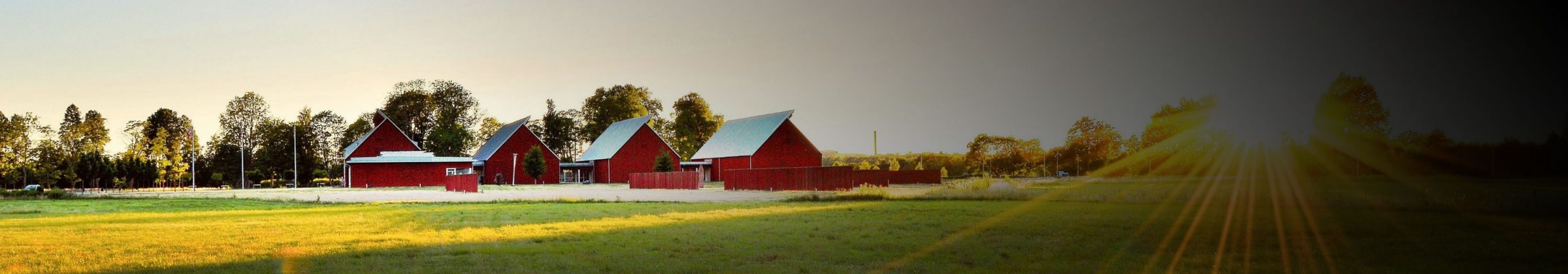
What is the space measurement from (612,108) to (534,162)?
18.8m

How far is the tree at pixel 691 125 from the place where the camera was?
3300 inches

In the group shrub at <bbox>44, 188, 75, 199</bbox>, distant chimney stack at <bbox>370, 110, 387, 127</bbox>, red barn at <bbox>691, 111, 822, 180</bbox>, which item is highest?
distant chimney stack at <bbox>370, 110, 387, 127</bbox>

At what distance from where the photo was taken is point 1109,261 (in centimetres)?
977

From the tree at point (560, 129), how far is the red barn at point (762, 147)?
21756mm

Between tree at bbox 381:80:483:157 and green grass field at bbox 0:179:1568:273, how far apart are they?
59.3 m

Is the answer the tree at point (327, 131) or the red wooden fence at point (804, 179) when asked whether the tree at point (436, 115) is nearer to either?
the tree at point (327, 131)

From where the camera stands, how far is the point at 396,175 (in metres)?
64.1

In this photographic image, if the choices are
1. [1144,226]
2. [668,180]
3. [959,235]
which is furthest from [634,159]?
[959,235]

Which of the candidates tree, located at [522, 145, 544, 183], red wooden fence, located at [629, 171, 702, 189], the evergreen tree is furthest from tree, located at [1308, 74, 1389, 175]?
tree, located at [522, 145, 544, 183]

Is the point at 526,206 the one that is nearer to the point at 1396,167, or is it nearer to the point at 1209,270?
the point at 1209,270

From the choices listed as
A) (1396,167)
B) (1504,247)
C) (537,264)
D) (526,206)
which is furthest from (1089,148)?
(537,264)

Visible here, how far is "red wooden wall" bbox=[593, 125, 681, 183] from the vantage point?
71688mm

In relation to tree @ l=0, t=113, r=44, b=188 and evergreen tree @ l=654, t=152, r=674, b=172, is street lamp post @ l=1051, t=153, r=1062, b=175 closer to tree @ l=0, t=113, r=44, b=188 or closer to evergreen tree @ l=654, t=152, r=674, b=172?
evergreen tree @ l=654, t=152, r=674, b=172

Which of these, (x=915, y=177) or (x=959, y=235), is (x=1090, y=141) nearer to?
(x=915, y=177)
